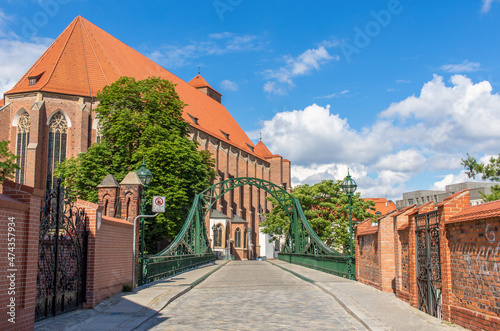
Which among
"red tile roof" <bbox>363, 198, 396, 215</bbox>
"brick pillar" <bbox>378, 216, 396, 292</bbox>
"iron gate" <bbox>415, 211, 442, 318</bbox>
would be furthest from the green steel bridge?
"red tile roof" <bbox>363, 198, 396, 215</bbox>

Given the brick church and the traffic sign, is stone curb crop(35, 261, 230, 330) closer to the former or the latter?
the traffic sign

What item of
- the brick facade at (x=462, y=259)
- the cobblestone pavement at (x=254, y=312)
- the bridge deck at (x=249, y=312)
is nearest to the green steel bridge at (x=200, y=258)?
the bridge deck at (x=249, y=312)

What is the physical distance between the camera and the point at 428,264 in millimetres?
8672

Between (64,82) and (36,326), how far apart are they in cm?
3842

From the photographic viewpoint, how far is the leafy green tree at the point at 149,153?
1112 inches

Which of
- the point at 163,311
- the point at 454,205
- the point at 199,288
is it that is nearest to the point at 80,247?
the point at 163,311

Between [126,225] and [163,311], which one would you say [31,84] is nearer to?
[126,225]

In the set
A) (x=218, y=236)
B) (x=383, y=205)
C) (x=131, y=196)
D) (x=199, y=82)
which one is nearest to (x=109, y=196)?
(x=131, y=196)

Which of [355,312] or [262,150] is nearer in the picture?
[355,312]

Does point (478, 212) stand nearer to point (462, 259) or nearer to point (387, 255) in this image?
point (462, 259)

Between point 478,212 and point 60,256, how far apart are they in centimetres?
670

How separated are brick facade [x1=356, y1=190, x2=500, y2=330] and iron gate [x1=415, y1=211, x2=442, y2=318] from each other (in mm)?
188

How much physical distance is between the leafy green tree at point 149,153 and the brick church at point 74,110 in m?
6.09

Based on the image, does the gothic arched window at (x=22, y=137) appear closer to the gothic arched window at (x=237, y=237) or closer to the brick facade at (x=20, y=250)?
the gothic arched window at (x=237, y=237)
